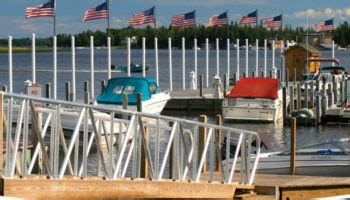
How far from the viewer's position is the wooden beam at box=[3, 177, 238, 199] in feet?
35.3

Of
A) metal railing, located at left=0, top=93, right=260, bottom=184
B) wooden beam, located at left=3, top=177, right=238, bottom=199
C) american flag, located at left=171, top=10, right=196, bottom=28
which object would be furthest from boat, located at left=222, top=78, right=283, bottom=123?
wooden beam, located at left=3, top=177, right=238, bottom=199

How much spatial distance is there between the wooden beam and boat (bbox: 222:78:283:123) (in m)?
27.6

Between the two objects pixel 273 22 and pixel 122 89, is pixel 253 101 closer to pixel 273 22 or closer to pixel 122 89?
pixel 122 89

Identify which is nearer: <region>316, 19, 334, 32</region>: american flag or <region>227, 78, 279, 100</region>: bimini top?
<region>227, 78, 279, 100</region>: bimini top

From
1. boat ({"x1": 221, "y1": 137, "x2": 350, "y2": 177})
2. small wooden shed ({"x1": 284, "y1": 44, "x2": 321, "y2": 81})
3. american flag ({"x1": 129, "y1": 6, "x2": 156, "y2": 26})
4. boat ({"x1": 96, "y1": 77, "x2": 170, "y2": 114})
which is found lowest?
boat ({"x1": 221, "y1": 137, "x2": 350, "y2": 177})

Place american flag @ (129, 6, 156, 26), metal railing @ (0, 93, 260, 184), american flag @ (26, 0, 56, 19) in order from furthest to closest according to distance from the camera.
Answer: american flag @ (129, 6, 156, 26), american flag @ (26, 0, 56, 19), metal railing @ (0, 93, 260, 184)

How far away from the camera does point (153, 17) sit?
53.7 m

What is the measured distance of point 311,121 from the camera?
138ft

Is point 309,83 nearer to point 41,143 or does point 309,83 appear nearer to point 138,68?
point 41,143

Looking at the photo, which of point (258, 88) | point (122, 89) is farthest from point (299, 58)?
point (122, 89)

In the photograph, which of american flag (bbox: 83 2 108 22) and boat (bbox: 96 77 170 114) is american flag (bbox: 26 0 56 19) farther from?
boat (bbox: 96 77 170 114)

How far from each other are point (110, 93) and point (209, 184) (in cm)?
2573

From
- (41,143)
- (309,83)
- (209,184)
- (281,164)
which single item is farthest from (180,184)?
(309,83)

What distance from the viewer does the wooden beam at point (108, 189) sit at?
35.3 ft
